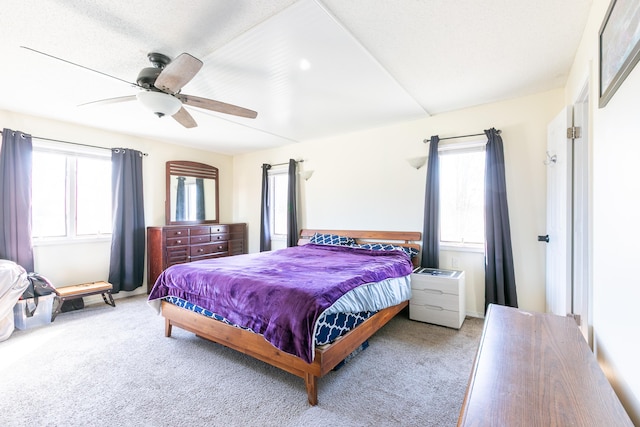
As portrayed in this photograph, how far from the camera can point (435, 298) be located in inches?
122

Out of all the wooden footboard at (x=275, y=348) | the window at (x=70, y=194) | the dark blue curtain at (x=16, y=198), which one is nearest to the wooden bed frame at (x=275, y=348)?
the wooden footboard at (x=275, y=348)

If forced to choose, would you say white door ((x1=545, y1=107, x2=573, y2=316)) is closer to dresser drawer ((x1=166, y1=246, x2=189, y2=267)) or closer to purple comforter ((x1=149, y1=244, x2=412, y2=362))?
purple comforter ((x1=149, y1=244, x2=412, y2=362))

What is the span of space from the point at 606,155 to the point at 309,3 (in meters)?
1.76

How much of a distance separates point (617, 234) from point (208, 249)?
507 centimetres

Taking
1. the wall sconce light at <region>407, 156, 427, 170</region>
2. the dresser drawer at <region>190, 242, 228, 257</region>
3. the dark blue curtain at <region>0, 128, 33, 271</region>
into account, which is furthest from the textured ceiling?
the dresser drawer at <region>190, 242, 228, 257</region>

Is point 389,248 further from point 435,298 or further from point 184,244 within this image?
point 184,244

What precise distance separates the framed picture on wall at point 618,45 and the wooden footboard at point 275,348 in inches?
77.9

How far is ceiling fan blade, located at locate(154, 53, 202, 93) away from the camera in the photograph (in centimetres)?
178

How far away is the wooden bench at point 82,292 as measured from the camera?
334 cm


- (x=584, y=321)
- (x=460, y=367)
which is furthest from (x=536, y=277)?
(x=460, y=367)

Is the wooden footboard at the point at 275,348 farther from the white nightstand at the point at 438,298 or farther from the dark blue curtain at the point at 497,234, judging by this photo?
the dark blue curtain at the point at 497,234

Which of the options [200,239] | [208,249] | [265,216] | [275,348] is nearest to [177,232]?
[200,239]

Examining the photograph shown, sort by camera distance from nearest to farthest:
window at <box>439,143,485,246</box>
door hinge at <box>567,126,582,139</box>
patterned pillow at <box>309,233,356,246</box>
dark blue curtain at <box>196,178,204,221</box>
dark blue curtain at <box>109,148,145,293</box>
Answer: door hinge at <box>567,126,582,139</box> → window at <box>439,143,485,246</box> → dark blue curtain at <box>109,148,145,293</box> → patterned pillow at <box>309,233,356,246</box> → dark blue curtain at <box>196,178,204,221</box>

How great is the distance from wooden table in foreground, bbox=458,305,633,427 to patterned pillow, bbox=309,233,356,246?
9.21 feet
